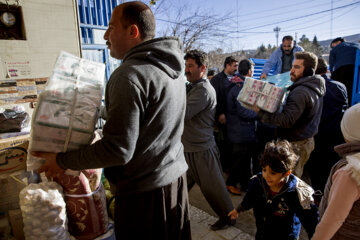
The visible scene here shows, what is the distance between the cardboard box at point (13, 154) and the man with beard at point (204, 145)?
1.55 m

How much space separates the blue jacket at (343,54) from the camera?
5095 millimetres

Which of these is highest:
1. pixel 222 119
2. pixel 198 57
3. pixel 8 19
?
pixel 8 19

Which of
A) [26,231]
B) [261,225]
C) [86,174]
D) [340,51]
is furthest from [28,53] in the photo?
[340,51]

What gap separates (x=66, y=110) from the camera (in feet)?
4.01

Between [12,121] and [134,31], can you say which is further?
[12,121]

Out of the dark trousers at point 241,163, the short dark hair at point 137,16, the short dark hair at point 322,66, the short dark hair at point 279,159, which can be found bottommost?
the dark trousers at point 241,163

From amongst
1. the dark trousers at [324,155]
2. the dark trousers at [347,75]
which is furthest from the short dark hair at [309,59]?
the dark trousers at [347,75]

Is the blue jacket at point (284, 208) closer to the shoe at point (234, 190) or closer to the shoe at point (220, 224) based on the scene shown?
the shoe at point (220, 224)

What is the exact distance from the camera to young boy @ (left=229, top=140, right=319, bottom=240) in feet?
5.75

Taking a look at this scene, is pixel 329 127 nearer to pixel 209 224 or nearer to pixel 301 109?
pixel 301 109

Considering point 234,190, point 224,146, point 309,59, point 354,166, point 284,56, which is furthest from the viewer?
point 284,56

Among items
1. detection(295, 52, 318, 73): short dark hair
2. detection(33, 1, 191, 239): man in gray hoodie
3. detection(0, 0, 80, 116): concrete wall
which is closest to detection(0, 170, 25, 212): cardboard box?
detection(0, 0, 80, 116): concrete wall

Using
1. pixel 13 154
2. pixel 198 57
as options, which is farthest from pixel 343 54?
pixel 13 154

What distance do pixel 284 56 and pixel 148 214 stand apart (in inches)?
187
